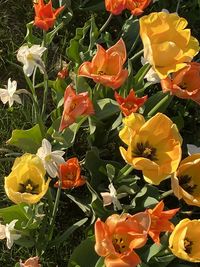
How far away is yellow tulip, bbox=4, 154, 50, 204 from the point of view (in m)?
1.52

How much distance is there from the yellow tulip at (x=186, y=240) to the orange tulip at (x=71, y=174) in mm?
404

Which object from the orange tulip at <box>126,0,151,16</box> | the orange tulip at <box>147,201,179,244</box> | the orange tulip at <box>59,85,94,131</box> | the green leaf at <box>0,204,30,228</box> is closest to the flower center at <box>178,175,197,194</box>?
the orange tulip at <box>147,201,179,244</box>

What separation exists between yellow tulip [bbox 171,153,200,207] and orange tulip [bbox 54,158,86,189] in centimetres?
33

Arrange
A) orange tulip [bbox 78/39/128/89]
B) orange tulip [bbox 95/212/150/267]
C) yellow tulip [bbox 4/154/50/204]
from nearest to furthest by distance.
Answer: orange tulip [bbox 95/212/150/267]
yellow tulip [bbox 4/154/50/204]
orange tulip [bbox 78/39/128/89]

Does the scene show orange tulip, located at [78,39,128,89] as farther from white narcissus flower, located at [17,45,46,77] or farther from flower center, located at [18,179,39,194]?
flower center, located at [18,179,39,194]

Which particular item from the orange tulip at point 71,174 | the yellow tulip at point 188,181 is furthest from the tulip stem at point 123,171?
the yellow tulip at point 188,181

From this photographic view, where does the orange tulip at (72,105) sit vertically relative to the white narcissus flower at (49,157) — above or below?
above

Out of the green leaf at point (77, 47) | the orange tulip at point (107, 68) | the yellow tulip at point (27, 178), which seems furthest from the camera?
the green leaf at point (77, 47)

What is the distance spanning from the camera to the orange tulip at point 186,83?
1648 millimetres

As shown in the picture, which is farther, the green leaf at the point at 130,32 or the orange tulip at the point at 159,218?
the green leaf at the point at 130,32

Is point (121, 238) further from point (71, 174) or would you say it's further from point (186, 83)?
point (186, 83)

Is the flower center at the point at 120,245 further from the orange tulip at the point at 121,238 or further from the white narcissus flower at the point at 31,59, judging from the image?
the white narcissus flower at the point at 31,59

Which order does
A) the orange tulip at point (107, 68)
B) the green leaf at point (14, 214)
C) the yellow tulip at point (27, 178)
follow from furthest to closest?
the green leaf at point (14, 214), the orange tulip at point (107, 68), the yellow tulip at point (27, 178)

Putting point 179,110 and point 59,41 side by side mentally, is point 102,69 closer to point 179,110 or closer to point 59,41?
point 179,110
